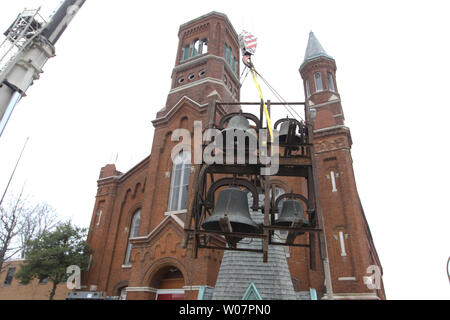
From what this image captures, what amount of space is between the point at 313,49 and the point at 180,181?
15258 millimetres

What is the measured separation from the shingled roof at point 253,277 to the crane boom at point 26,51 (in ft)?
26.8

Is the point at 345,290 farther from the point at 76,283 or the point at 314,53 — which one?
the point at 314,53

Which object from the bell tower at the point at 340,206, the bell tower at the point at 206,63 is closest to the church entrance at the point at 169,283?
the bell tower at the point at 340,206

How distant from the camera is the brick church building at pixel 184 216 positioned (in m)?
10.5

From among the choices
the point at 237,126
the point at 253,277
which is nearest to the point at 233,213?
the point at 237,126

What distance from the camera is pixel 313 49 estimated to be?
22938mm

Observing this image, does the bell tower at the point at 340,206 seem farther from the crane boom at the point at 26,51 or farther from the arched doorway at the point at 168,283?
the crane boom at the point at 26,51

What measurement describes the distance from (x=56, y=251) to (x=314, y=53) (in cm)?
2176

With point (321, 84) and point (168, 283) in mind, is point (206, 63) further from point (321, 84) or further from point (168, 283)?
point (168, 283)

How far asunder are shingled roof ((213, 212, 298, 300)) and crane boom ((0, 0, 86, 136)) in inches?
321

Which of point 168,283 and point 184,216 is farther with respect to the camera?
point 184,216

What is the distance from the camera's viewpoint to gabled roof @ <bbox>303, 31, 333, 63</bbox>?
22.1 meters

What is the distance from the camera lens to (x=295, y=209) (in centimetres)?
546
